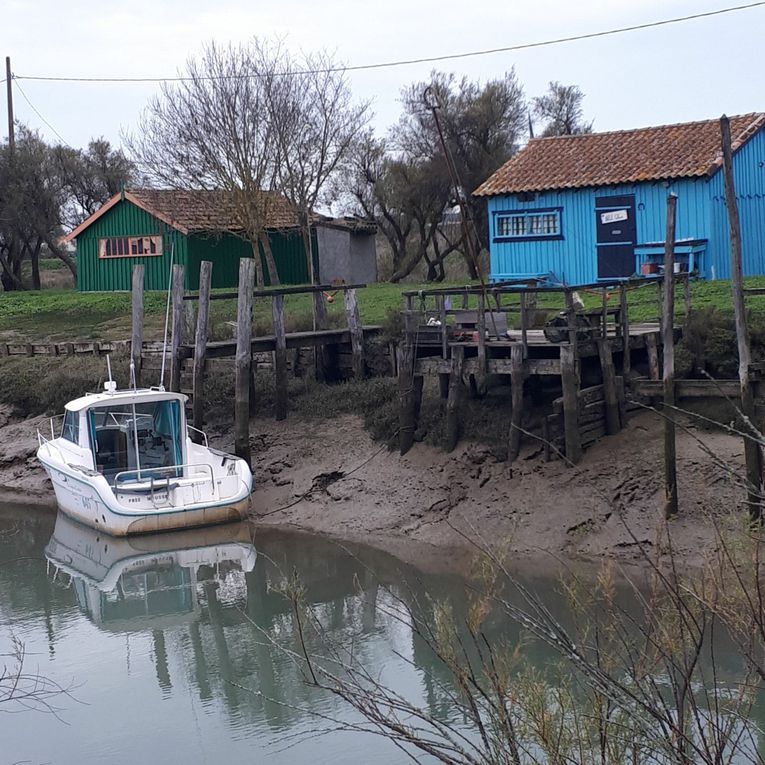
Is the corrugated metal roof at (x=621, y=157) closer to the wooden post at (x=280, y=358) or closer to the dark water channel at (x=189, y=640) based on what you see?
the wooden post at (x=280, y=358)

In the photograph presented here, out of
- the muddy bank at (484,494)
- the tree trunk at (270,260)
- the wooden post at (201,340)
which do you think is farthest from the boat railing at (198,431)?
the tree trunk at (270,260)

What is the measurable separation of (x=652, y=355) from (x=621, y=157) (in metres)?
9.96

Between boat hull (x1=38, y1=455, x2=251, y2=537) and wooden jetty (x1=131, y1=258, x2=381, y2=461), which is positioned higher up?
wooden jetty (x1=131, y1=258, x2=381, y2=461)

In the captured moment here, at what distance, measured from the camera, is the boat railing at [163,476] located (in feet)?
56.2

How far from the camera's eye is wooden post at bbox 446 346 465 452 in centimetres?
1675

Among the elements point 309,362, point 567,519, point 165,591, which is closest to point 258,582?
point 165,591

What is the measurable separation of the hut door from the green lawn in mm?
1333

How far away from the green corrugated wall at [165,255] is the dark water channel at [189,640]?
1666 cm

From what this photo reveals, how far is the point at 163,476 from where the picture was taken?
59.1 feet

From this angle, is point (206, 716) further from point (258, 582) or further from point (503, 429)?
point (503, 429)

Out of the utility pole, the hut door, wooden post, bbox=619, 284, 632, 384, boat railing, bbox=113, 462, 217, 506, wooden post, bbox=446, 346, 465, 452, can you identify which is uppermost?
the utility pole

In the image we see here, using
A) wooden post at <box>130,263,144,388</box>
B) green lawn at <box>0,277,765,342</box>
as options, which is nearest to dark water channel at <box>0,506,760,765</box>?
wooden post at <box>130,263,144,388</box>

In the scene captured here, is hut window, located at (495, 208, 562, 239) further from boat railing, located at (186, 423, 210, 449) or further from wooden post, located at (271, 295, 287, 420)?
boat railing, located at (186, 423, 210, 449)

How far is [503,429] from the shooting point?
55.2ft
